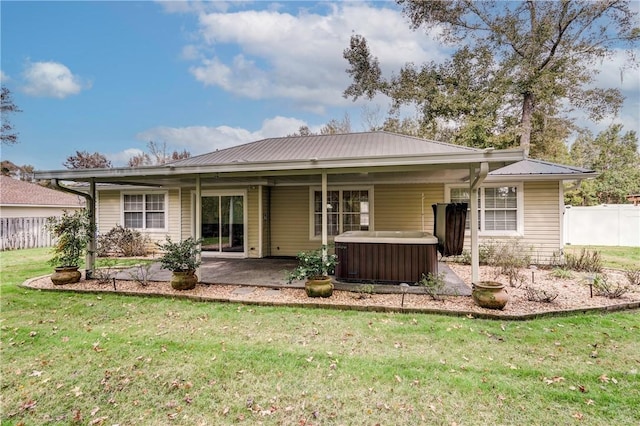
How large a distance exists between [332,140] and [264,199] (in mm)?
2930

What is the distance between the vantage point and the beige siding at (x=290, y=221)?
34.0 feet

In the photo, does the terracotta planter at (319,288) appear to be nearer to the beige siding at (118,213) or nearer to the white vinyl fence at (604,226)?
the beige siding at (118,213)

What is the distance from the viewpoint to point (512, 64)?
14719mm

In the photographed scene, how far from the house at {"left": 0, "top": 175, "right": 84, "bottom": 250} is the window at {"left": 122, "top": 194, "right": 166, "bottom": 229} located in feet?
17.9

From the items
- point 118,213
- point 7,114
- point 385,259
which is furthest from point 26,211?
point 385,259

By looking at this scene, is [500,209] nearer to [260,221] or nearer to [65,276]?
[260,221]

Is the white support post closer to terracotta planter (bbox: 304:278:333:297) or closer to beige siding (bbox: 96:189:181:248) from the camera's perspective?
terracotta planter (bbox: 304:278:333:297)

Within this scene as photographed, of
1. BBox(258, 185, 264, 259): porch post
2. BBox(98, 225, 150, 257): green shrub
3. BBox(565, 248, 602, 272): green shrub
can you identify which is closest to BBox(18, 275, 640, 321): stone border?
BBox(565, 248, 602, 272): green shrub

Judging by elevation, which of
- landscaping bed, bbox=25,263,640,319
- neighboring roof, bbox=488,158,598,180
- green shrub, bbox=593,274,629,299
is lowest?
landscaping bed, bbox=25,263,640,319

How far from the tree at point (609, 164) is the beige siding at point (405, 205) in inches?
749

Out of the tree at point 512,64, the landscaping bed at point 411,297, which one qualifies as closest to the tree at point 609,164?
the tree at point 512,64

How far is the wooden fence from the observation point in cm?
1315

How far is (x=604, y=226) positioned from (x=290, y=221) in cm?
1325

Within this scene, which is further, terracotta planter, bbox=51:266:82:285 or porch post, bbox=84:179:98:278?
porch post, bbox=84:179:98:278
